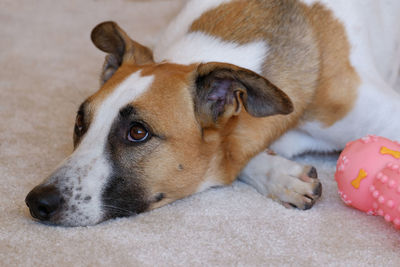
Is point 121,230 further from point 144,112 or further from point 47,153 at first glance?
point 47,153

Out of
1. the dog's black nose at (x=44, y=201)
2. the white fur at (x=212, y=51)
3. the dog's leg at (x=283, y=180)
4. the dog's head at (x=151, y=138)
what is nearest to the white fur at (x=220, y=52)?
the white fur at (x=212, y=51)

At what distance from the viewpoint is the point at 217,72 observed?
200 cm

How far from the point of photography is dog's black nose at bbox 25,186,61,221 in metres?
1.78

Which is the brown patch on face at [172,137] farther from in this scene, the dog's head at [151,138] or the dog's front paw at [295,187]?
the dog's front paw at [295,187]

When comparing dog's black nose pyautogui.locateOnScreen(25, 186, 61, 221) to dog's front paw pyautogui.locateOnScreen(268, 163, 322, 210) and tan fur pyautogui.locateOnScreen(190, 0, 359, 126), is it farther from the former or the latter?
tan fur pyautogui.locateOnScreen(190, 0, 359, 126)

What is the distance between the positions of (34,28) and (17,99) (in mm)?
1583

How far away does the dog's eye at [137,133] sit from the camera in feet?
6.32

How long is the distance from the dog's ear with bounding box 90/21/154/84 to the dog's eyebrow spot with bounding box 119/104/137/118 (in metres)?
0.53

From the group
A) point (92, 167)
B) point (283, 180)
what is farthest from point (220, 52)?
point (92, 167)

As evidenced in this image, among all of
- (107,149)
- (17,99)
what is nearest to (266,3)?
(107,149)

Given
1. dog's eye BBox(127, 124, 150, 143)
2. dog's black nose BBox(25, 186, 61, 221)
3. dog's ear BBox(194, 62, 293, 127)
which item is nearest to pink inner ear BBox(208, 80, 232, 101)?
dog's ear BBox(194, 62, 293, 127)

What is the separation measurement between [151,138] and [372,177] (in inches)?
32.7

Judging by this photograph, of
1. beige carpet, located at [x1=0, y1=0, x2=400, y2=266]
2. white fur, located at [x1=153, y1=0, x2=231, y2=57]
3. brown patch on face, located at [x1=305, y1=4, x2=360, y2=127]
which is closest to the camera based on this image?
beige carpet, located at [x1=0, y1=0, x2=400, y2=266]

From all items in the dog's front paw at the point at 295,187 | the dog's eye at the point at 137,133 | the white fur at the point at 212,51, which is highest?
the white fur at the point at 212,51
